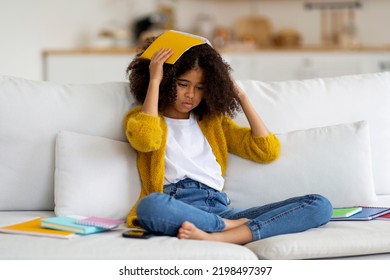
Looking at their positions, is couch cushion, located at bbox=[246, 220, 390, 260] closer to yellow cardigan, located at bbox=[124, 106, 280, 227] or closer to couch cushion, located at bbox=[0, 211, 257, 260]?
couch cushion, located at bbox=[0, 211, 257, 260]

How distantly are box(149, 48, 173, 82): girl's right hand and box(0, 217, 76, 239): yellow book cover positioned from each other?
1.98ft

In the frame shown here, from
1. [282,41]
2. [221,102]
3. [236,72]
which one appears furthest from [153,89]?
[282,41]

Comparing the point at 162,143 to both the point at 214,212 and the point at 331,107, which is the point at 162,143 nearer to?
the point at 214,212

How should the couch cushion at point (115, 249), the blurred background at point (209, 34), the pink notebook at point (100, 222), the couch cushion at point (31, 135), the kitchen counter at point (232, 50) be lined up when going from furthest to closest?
the kitchen counter at point (232, 50) → the blurred background at point (209, 34) → the couch cushion at point (31, 135) → the pink notebook at point (100, 222) → the couch cushion at point (115, 249)

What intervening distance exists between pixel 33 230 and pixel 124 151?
0.46 metres

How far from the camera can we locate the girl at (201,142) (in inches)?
89.2

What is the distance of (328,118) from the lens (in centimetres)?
273

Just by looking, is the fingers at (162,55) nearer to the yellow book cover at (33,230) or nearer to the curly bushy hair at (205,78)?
the curly bushy hair at (205,78)

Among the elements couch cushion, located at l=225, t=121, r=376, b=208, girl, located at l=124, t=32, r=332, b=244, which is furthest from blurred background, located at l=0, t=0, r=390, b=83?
couch cushion, located at l=225, t=121, r=376, b=208

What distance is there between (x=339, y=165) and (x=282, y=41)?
11.0 feet

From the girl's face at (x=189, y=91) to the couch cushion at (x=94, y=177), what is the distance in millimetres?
241

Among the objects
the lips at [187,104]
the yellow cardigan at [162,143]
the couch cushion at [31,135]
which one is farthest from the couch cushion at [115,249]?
the lips at [187,104]

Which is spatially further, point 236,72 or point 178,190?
point 236,72
